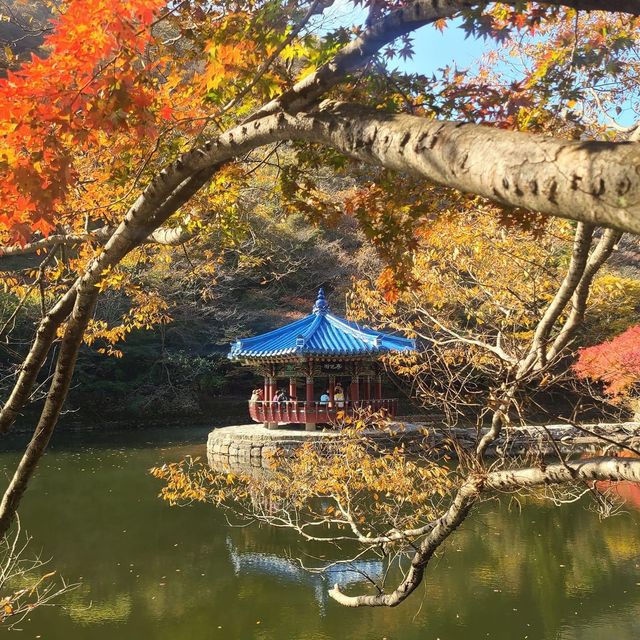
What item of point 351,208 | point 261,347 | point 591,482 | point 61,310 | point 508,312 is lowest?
point 261,347

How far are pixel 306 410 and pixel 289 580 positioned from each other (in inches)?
309

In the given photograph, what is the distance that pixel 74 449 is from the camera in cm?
1478

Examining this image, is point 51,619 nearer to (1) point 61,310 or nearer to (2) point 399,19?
(1) point 61,310

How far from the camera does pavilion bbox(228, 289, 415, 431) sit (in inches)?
556

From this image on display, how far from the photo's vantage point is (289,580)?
21.5 ft

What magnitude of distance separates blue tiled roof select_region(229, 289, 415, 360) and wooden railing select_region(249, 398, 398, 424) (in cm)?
121

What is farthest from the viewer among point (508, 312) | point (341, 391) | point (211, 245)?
point (211, 245)

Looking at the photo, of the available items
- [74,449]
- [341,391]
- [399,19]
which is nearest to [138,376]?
[74,449]

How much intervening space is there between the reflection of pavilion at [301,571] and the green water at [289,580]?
25 mm

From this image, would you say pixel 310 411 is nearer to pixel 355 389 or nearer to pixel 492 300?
pixel 355 389

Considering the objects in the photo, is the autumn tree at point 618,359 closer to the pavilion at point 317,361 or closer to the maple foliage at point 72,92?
the pavilion at point 317,361

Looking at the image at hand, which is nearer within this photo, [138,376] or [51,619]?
[51,619]

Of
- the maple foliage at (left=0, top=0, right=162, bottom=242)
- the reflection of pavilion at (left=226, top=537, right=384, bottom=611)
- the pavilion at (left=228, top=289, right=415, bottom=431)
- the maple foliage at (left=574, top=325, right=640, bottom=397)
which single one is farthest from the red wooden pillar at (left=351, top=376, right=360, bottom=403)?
the maple foliage at (left=0, top=0, right=162, bottom=242)

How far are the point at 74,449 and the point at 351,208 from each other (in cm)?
1401
